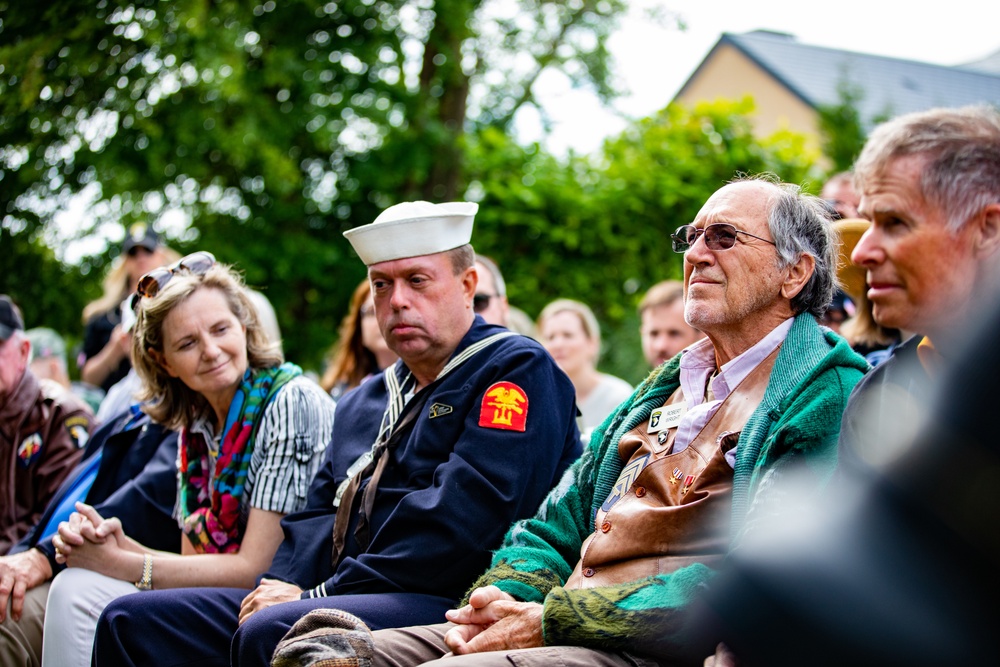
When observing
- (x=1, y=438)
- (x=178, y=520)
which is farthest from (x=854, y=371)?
(x=1, y=438)

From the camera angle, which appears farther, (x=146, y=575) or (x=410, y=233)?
(x=146, y=575)

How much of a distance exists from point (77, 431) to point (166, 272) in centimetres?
145

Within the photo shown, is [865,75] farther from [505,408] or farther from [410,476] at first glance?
[410,476]

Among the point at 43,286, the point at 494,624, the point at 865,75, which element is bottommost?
the point at 865,75

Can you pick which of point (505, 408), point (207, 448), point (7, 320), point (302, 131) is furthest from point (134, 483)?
point (302, 131)

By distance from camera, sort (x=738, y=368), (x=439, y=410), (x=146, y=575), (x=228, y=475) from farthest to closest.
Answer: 1. (x=228, y=475)
2. (x=146, y=575)
3. (x=439, y=410)
4. (x=738, y=368)

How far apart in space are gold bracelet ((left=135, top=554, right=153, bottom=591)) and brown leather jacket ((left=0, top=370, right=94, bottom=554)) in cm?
134

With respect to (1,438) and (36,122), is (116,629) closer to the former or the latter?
(1,438)

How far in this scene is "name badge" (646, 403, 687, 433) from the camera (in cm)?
274

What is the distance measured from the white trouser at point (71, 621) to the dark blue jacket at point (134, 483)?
1.58 feet

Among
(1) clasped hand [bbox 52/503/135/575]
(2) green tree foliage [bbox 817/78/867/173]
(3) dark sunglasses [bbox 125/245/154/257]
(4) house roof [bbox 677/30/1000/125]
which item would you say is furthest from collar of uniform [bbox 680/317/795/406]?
(4) house roof [bbox 677/30/1000/125]

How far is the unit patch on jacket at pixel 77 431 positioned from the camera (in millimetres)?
4926

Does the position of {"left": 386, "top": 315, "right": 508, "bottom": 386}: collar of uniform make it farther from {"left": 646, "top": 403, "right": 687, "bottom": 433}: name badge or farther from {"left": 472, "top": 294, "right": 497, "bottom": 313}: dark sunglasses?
{"left": 472, "top": 294, "right": 497, "bottom": 313}: dark sunglasses

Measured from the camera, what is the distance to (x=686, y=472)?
2.58 metres
